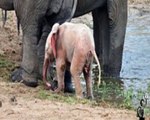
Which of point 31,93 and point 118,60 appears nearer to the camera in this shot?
point 31,93

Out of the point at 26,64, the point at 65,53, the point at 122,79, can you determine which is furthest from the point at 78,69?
the point at 122,79

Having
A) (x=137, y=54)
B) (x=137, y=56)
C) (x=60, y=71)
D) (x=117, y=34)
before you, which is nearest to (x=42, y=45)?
(x=60, y=71)

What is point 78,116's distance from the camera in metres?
5.86

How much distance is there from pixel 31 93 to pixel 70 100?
0.66m

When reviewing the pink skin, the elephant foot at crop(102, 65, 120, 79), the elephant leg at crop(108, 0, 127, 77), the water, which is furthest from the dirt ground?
the elephant leg at crop(108, 0, 127, 77)

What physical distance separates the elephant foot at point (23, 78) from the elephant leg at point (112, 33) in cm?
185

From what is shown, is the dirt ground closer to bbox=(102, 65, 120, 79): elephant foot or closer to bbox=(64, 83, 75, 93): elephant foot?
bbox=(64, 83, 75, 93): elephant foot

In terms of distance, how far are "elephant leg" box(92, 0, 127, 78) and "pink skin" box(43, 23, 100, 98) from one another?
6.87 feet

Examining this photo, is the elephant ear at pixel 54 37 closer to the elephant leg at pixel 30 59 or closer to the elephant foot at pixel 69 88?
the elephant leg at pixel 30 59

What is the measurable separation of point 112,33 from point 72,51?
98.4 inches

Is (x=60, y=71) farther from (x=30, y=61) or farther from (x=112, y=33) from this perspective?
(x=112, y=33)

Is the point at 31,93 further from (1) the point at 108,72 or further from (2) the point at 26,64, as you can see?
(1) the point at 108,72

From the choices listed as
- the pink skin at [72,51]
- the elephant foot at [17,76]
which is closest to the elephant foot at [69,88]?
the pink skin at [72,51]

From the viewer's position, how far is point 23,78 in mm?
7879
